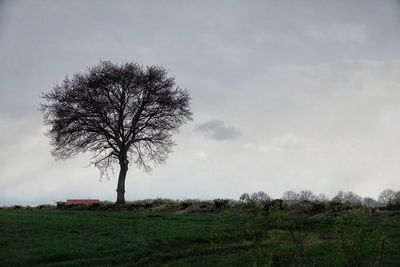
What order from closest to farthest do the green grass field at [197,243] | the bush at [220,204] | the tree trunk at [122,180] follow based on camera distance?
the green grass field at [197,243], the bush at [220,204], the tree trunk at [122,180]

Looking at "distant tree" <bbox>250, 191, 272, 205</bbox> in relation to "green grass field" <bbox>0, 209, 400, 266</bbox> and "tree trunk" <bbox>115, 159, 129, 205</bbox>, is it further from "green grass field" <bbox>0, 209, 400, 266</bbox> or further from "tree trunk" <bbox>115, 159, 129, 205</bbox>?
→ "tree trunk" <bbox>115, 159, 129, 205</bbox>

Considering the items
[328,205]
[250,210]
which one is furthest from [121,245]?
[328,205]

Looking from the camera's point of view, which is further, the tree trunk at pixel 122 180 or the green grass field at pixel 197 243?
the tree trunk at pixel 122 180

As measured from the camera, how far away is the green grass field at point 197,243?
7766 mm

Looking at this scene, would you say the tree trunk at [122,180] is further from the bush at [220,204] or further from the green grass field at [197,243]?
the green grass field at [197,243]

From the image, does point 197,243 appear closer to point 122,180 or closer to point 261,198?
point 261,198

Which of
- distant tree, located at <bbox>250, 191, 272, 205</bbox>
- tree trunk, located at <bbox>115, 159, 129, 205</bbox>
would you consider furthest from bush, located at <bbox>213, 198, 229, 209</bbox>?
tree trunk, located at <bbox>115, 159, 129, 205</bbox>

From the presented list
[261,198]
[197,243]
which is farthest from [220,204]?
[197,243]

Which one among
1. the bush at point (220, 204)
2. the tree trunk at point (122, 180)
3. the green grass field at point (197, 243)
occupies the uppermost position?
the tree trunk at point (122, 180)

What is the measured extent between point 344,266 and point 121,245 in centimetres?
706

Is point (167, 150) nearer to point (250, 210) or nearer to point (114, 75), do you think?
point (114, 75)

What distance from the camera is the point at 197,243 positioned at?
43.0 feet

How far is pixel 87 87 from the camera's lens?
31938 mm

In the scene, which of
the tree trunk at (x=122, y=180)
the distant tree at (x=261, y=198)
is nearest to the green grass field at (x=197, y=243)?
the distant tree at (x=261, y=198)
